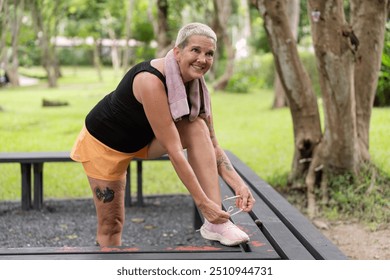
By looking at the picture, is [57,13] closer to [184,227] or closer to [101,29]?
[101,29]

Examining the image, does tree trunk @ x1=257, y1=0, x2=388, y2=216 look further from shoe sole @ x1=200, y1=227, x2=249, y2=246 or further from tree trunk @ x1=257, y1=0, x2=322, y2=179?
shoe sole @ x1=200, y1=227, x2=249, y2=246

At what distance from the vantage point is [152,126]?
2.27 metres

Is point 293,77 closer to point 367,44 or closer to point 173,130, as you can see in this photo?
point 367,44

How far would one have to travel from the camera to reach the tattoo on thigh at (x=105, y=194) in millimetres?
2691

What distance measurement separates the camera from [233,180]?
2502mm

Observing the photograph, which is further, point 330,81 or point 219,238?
point 330,81

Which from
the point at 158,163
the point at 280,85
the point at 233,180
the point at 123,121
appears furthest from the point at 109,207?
the point at 280,85

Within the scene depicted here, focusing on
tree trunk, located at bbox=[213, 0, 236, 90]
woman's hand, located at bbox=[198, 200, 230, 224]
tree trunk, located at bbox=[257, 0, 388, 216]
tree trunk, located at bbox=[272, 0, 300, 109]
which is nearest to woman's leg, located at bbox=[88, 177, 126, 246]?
woman's hand, located at bbox=[198, 200, 230, 224]

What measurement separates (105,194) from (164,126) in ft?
1.90

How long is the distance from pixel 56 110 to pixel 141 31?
13359mm

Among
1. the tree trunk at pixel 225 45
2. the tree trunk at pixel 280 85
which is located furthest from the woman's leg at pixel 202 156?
the tree trunk at pixel 225 45

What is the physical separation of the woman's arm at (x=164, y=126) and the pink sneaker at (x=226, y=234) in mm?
119

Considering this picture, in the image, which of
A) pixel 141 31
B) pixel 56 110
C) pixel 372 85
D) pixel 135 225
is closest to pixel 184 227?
pixel 135 225
